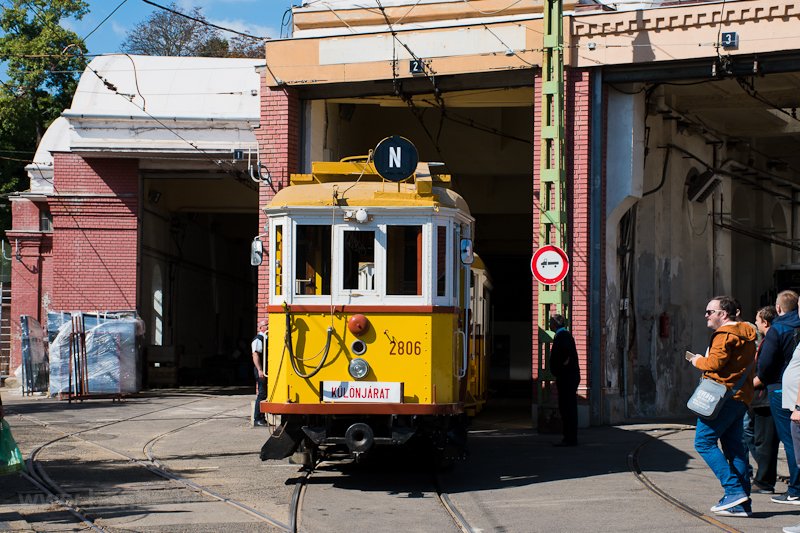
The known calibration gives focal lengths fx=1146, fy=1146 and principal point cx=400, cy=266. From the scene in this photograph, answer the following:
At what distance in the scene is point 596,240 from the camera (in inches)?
677

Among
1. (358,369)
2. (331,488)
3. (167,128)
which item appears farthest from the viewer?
(167,128)

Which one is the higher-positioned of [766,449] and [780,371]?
[780,371]

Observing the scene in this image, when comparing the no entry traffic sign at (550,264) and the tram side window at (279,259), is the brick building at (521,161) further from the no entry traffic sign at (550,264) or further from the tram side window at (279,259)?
the tram side window at (279,259)

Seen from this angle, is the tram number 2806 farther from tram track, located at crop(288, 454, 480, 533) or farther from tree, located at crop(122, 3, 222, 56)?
tree, located at crop(122, 3, 222, 56)

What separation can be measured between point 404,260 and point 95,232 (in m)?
16.9

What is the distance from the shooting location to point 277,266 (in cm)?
1141

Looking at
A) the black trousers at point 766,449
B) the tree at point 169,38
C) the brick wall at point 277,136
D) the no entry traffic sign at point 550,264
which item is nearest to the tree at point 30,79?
the tree at point 169,38

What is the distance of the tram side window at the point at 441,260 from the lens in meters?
11.3

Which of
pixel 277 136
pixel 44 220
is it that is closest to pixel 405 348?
pixel 277 136

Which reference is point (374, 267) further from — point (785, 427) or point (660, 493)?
point (785, 427)

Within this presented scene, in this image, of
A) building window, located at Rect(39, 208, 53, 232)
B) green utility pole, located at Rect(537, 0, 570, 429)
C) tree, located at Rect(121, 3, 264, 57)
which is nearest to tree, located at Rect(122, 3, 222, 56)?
tree, located at Rect(121, 3, 264, 57)

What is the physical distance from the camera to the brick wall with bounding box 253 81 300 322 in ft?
60.4

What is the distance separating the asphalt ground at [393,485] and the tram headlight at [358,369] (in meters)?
1.11

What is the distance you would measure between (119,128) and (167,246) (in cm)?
A: 522
